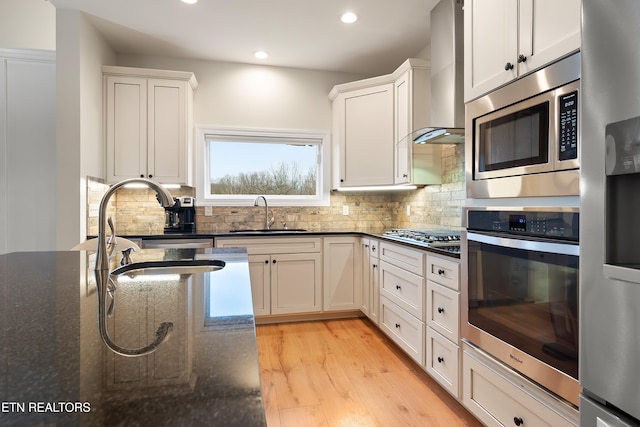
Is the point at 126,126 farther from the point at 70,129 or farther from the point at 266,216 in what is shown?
the point at 266,216

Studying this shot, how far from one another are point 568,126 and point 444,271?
998 mm

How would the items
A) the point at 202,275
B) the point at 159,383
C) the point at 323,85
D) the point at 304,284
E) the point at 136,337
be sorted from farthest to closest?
the point at 323,85 < the point at 304,284 < the point at 202,275 < the point at 136,337 < the point at 159,383

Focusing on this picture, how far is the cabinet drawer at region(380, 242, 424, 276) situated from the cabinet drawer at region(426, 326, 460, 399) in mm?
393

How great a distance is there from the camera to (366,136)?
11.3 feet

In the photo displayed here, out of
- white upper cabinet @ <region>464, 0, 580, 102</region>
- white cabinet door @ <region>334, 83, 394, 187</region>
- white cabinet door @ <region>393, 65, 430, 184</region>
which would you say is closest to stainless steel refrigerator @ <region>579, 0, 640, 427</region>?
white upper cabinet @ <region>464, 0, 580, 102</region>

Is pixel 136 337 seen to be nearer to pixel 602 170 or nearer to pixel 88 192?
pixel 602 170

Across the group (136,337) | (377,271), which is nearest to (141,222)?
(377,271)

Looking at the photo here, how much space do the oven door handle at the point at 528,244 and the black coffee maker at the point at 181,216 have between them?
8.52 feet

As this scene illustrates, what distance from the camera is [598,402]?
83 cm

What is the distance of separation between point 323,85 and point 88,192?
2.57m

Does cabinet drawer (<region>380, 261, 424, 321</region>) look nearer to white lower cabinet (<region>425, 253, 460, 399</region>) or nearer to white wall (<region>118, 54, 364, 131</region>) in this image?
white lower cabinet (<region>425, 253, 460, 399</region>)

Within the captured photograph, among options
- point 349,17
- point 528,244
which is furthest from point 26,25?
point 528,244

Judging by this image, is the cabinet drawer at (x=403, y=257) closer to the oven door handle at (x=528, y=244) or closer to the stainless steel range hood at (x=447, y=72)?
the oven door handle at (x=528, y=244)

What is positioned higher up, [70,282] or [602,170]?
[602,170]
